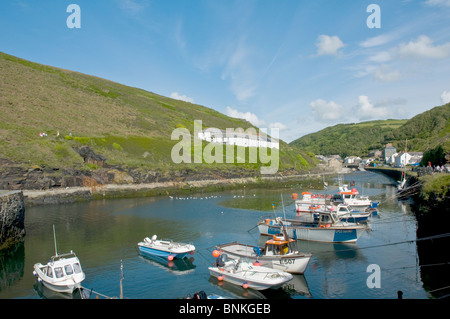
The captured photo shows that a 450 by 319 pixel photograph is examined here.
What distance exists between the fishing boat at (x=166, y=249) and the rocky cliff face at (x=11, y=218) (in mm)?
13721

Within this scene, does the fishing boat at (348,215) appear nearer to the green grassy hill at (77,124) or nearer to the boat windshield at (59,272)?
the boat windshield at (59,272)

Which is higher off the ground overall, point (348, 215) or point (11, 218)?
point (11, 218)

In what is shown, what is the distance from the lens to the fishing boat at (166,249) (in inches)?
1067

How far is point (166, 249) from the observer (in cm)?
2744

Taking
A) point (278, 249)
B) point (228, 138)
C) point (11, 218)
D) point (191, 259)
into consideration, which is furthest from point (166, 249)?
point (228, 138)

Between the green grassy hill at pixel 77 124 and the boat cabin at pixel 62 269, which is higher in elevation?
the green grassy hill at pixel 77 124

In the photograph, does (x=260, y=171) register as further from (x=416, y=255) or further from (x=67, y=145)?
(x=416, y=255)

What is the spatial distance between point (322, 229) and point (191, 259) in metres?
13.1

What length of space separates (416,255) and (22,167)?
2480 inches

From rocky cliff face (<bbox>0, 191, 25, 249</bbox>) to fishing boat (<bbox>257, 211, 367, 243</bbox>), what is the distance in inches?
1017

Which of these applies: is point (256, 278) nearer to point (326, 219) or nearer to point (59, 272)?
point (59, 272)

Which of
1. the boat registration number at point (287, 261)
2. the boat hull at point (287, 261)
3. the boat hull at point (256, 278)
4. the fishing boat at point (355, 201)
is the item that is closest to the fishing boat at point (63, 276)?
the boat hull at point (256, 278)

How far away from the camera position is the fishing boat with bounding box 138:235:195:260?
88.9 ft

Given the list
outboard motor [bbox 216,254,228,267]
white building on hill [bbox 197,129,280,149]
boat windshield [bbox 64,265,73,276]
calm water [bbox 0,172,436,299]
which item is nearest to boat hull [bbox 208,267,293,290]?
calm water [bbox 0,172,436,299]
